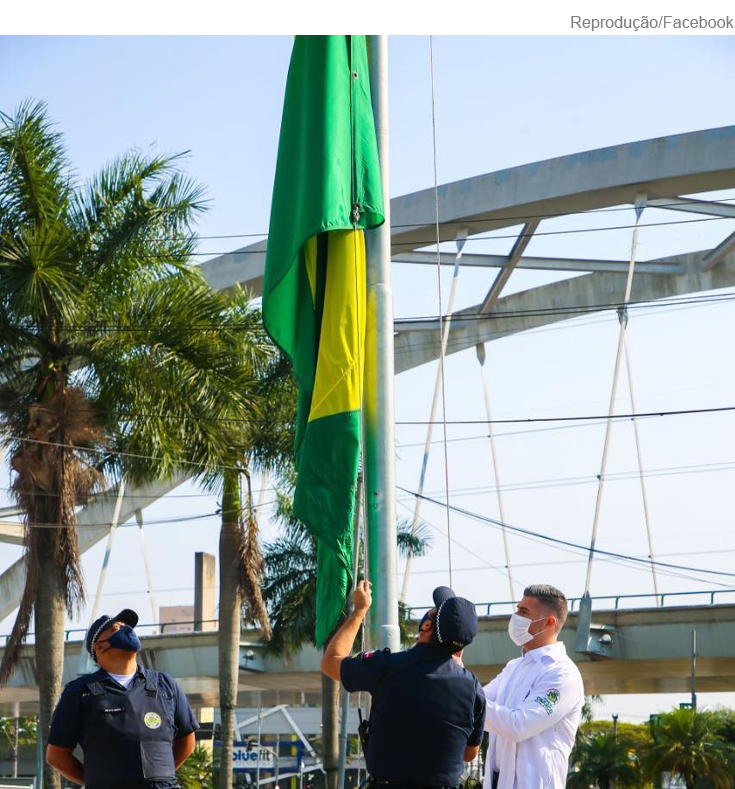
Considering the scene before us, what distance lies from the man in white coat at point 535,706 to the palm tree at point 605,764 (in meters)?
33.9

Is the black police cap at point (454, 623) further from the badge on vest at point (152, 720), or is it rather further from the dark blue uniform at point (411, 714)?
the badge on vest at point (152, 720)

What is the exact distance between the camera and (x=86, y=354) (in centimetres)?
1841

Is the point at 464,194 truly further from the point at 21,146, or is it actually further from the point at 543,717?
the point at 543,717

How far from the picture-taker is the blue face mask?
19.5ft

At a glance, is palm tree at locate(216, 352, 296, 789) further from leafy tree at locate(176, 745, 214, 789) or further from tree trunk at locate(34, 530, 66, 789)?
leafy tree at locate(176, 745, 214, 789)

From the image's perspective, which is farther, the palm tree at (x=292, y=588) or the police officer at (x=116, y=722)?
the palm tree at (x=292, y=588)

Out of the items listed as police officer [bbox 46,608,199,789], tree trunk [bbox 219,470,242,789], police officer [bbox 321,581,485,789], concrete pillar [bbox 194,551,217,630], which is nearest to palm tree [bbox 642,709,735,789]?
tree trunk [bbox 219,470,242,789]

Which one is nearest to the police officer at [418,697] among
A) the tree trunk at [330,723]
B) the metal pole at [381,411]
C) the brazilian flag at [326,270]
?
the metal pole at [381,411]

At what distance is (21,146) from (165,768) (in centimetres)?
1344

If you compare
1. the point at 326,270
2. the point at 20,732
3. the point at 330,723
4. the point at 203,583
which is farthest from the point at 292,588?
the point at 20,732

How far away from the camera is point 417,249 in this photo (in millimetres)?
34719

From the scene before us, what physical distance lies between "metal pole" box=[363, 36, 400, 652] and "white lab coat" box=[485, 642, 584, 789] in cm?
61

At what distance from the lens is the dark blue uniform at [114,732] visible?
577 cm
